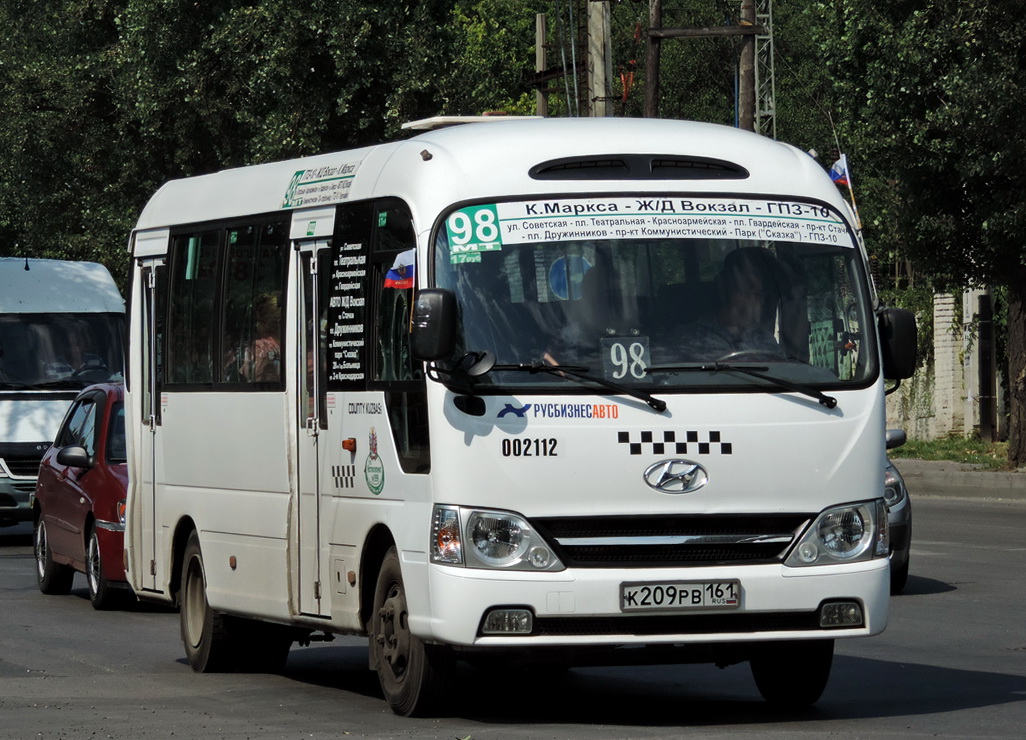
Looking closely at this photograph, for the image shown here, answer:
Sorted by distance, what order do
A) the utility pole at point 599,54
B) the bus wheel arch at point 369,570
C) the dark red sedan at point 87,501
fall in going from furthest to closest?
the utility pole at point 599,54 → the dark red sedan at point 87,501 → the bus wheel arch at point 369,570

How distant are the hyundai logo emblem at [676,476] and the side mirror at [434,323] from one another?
3.24ft

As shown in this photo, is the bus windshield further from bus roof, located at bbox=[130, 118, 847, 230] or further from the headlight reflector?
the headlight reflector

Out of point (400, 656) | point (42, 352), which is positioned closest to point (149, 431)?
point (400, 656)

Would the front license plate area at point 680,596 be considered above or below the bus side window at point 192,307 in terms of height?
below

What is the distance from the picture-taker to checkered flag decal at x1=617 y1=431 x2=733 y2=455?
874 centimetres

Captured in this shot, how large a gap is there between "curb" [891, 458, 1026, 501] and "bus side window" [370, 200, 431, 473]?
1904cm

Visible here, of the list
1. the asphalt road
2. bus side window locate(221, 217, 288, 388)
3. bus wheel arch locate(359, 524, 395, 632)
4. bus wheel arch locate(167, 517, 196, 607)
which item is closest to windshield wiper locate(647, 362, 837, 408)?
the asphalt road

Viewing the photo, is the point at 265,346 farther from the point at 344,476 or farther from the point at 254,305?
the point at 344,476

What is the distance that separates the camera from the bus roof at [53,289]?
73.2 ft

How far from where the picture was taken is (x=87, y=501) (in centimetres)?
1591

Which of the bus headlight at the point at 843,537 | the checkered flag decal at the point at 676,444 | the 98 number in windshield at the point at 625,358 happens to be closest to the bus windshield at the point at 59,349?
the 98 number in windshield at the point at 625,358

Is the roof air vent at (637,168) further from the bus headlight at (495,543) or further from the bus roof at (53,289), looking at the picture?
the bus roof at (53,289)

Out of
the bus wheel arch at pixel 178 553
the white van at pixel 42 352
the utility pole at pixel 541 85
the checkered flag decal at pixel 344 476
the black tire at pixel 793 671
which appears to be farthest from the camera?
the utility pole at pixel 541 85

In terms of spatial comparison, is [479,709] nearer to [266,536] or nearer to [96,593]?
[266,536]
